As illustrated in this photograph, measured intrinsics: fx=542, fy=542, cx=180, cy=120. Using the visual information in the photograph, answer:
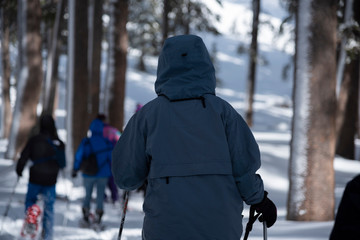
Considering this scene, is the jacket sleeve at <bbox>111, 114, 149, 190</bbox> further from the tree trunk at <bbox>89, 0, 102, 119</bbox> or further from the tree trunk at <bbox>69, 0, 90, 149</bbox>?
the tree trunk at <bbox>89, 0, 102, 119</bbox>

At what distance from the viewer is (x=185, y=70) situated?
3.06 m

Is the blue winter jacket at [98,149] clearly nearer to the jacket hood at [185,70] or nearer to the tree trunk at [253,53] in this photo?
the jacket hood at [185,70]

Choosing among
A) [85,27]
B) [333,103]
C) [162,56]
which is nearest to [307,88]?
[333,103]

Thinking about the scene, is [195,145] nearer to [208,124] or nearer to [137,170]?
[208,124]

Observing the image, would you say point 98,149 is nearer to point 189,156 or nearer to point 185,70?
point 185,70

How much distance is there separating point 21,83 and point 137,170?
13129 mm

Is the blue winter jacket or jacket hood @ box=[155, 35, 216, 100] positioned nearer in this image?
jacket hood @ box=[155, 35, 216, 100]

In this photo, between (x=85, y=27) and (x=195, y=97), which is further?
(x=85, y=27)

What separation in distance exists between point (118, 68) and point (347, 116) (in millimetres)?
8569

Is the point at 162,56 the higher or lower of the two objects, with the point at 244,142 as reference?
higher

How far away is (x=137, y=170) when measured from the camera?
3.03 metres

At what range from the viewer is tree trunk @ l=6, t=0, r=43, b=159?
1529cm

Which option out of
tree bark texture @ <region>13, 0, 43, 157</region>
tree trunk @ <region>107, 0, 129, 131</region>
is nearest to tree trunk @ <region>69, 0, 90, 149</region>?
tree trunk @ <region>107, 0, 129, 131</region>

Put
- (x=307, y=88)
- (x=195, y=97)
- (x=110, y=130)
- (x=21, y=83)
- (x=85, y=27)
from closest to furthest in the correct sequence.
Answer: (x=195, y=97) → (x=307, y=88) → (x=110, y=130) → (x=85, y=27) → (x=21, y=83)
